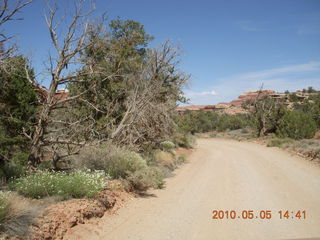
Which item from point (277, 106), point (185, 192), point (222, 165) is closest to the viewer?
point (185, 192)

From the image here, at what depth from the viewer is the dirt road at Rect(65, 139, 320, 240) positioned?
18.7 feet

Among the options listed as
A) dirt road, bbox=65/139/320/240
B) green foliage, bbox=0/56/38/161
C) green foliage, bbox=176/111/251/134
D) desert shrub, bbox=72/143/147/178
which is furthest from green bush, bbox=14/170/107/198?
green foliage, bbox=176/111/251/134

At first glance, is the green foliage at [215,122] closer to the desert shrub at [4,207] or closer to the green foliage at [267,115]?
the green foliage at [267,115]

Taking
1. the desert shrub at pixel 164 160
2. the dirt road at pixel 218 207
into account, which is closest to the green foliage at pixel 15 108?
the dirt road at pixel 218 207

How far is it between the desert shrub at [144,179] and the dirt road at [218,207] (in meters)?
0.33

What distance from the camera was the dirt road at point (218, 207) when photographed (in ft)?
18.7

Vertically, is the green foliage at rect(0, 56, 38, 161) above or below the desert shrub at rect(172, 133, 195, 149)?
above

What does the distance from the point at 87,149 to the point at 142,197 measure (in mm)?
2519

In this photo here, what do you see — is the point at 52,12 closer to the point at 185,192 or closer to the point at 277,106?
the point at 185,192

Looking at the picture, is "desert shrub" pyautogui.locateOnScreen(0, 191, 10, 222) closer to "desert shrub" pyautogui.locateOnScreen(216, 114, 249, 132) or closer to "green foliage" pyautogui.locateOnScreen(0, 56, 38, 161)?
"green foliage" pyautogui.locateOnScreen(0, 56, 38, 161)

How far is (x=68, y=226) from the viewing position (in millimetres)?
5438

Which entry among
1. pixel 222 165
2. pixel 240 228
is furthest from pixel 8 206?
pixel 222 165

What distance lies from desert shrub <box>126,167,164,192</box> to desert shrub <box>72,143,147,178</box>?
33cm

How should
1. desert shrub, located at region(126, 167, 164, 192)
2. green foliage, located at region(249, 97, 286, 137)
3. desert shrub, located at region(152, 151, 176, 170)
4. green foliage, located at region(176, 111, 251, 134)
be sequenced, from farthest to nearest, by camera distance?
1. green foliage, located at region(176, 111, 251, 134)
2. green foliage, located at region(249, 97, 286, 137)
3. desert shrub, located at region(152, 151, 176, 170)
4. desert shrub, located at region(126, 167, 164, 192)
